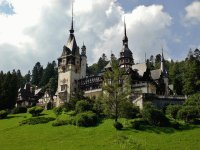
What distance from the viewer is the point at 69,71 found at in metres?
98.2

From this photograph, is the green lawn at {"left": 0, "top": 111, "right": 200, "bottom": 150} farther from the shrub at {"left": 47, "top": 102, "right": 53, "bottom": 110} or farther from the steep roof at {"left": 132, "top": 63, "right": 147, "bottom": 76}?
the shrub at {"left": 47, "top": 102, "right": 53, "bottom": 110}

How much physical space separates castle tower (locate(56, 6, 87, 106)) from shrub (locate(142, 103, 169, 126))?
37557mm

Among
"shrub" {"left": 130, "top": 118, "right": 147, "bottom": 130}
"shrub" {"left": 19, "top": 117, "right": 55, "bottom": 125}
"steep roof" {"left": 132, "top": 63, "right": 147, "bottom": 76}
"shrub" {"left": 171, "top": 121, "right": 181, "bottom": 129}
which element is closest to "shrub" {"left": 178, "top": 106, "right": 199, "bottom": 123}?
"shrub" {"left": 171, "top": 121, "right": 181, "bottom": 129}

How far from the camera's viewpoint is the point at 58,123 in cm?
6600

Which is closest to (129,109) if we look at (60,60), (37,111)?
(37,111)

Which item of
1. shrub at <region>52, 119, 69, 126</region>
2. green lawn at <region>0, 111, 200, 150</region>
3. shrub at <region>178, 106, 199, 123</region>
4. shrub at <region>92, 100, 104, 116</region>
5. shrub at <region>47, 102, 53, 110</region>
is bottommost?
green lawn at <region>0, 111, 200, 150</region>

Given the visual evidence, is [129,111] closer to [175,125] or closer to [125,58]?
[175,125]

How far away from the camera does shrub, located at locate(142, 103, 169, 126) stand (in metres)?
60.1

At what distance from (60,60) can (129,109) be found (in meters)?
40.7

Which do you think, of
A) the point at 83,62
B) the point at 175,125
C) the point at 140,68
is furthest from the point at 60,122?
the point at 83,62

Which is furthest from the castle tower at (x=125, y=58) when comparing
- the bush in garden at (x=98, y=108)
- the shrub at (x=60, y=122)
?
the shrub at (x=60, y=122)

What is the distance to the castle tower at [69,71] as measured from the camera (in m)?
97.1

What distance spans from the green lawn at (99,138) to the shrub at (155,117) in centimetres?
197

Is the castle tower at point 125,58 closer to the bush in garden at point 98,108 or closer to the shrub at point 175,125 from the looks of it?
the bush in garden at point 98,108
